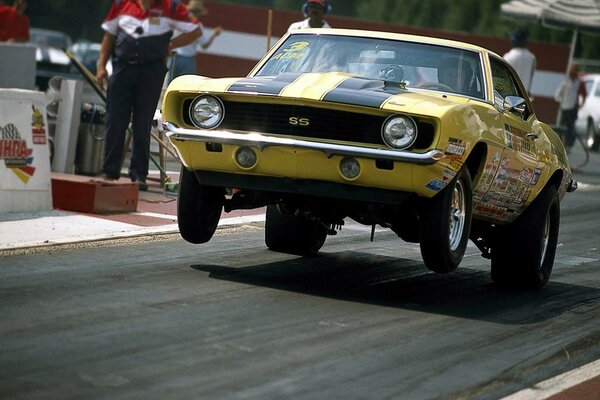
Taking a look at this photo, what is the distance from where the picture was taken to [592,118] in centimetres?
3269

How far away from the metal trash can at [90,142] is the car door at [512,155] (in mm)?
5093

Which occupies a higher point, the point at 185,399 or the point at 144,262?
the point at 185,399

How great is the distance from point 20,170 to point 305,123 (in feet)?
11.8

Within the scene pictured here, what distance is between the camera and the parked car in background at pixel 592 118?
3250 cm

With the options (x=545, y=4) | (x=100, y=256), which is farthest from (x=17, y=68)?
(x=545, y=4)

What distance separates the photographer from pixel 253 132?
7992 mm

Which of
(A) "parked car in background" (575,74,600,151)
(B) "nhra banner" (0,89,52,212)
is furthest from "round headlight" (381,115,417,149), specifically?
(A) "parked car in background" (575,74,600,151)

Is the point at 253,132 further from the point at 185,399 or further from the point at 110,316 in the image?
the point at 185,399

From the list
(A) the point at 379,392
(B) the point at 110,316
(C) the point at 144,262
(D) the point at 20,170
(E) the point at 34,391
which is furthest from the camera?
(D) the point at 20,170

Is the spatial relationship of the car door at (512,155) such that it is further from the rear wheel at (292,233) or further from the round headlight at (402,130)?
the rear wheel at (292,233)

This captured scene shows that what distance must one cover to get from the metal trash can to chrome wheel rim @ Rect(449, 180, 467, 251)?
6006 mm

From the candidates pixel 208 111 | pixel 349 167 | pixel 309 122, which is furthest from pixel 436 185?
pixel 208 111

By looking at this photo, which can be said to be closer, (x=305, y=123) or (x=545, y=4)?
(x=305, y=123)

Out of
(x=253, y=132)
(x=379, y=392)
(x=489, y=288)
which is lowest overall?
(x=489, y=288)
